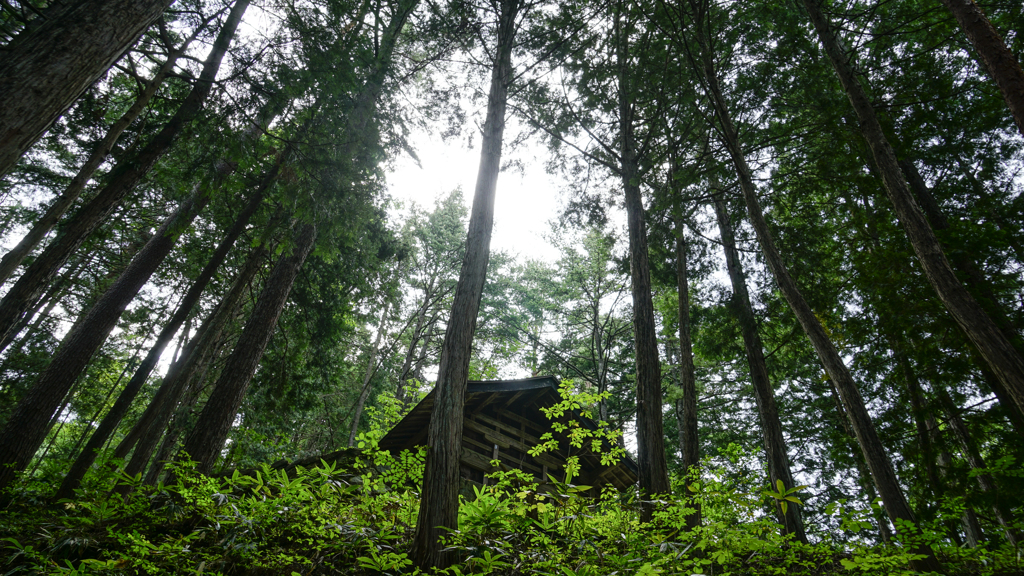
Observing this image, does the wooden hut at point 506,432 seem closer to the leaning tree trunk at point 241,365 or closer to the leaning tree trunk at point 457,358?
the leaning tree trunk at point 241,365

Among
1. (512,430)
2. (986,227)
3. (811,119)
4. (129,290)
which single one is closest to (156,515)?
(129,290)

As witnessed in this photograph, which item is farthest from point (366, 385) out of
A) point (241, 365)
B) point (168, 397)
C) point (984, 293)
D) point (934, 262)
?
point (984, 293)

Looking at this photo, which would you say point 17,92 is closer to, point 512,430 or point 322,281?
point 322,281

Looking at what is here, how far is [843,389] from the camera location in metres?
6.36

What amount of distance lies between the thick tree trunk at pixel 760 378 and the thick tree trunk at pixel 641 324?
7.66 feet

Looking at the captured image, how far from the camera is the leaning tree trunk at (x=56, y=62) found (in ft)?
8.73

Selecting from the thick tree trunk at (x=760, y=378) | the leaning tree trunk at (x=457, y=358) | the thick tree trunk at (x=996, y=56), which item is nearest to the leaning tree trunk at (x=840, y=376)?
the thick tree trunk at (x=760, y=378)

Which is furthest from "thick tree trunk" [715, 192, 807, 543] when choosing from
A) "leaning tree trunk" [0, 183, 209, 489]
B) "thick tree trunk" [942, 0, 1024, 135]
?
"leaning tree trunk" [0, 183, 209, 489]

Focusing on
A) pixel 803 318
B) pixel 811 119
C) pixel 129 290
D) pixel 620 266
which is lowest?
pixel 129 290

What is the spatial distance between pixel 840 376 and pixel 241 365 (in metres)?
9.50

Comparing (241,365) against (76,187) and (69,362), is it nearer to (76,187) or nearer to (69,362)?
(69,362)

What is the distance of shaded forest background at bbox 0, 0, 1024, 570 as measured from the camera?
5.71 metres

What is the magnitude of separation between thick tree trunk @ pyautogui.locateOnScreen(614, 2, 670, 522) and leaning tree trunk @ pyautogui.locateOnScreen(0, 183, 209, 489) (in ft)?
23.4

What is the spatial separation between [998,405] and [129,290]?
1388 centimetres
